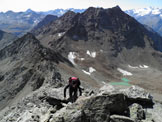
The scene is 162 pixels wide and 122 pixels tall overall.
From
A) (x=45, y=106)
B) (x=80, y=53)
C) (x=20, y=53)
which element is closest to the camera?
(x=45, y=106)

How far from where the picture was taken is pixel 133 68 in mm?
176625

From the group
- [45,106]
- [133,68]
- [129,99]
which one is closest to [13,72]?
[45,106]

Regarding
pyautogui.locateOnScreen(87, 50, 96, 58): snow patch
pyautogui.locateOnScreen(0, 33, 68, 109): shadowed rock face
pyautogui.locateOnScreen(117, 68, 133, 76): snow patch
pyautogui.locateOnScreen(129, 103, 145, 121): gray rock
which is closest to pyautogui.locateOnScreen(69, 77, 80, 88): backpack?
pyautogui.locateOnScreen(129, 103, 145, 121): gray rock

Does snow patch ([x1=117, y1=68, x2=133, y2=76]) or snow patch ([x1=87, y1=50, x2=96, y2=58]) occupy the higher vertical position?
snow patch ([x1=87, y1=50, x2=96, y2=58])

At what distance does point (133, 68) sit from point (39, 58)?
11094 cm

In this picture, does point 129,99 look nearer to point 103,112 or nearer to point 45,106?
point 103,112

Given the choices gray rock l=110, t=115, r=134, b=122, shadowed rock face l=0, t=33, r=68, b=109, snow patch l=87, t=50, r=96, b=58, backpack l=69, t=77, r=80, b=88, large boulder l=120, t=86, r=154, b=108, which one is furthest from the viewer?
snow patch l=87, t=50, r=96, b=58

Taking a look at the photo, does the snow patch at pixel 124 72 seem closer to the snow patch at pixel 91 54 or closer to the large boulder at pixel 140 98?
the snow patch at pixel 91 54

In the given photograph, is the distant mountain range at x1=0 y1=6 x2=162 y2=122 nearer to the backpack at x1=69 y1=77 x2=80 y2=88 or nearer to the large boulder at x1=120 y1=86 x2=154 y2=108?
the large boulder at x1=120 y1=86 x2=154 y2=108

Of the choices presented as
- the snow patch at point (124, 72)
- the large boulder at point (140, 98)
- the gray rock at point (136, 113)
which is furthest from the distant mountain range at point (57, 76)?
the gray rock at point (136, 113)

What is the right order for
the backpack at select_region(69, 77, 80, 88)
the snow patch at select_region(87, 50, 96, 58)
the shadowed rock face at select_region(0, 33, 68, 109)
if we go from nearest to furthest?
1. the backpack at select_region(69, 77, 80, 88)
2. the shadowed rock face at select_region(0, 33, 68, 109)
3. the snow patch at select_region(87, 50, 96, 58)

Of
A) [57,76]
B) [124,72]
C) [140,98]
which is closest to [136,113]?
[140,98]

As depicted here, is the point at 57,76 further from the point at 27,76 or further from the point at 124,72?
the point at 124,72

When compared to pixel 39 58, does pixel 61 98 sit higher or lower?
higher
